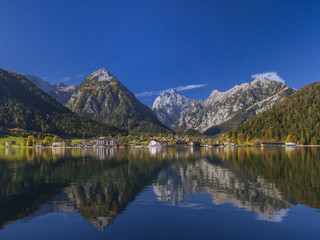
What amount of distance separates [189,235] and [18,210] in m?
21.2

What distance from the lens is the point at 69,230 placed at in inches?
937

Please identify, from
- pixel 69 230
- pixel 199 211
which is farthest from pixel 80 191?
pixel 199 211

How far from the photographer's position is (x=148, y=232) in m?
23.1

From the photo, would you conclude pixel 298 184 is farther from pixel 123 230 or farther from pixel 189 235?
pixel 123 230

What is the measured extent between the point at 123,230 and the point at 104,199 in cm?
1216

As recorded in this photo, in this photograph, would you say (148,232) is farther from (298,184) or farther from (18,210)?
(298,184)

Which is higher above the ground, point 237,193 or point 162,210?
point 237,193

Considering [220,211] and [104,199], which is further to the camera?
[104,199]

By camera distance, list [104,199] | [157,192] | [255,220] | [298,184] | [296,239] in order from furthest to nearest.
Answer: [298,184] < [157,192] < [104,199] < [255,220] < [296,239]

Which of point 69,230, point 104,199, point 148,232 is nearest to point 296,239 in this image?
point 148,232

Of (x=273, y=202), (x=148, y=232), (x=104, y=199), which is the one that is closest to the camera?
(x=148, y=232)

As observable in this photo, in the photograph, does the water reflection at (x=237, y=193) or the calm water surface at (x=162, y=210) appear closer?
the calm water surface at (x=162, y=210)

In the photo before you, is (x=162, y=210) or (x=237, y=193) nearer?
(x=162, y=210)

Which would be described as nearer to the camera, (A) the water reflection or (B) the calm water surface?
(B) the calm water surface
